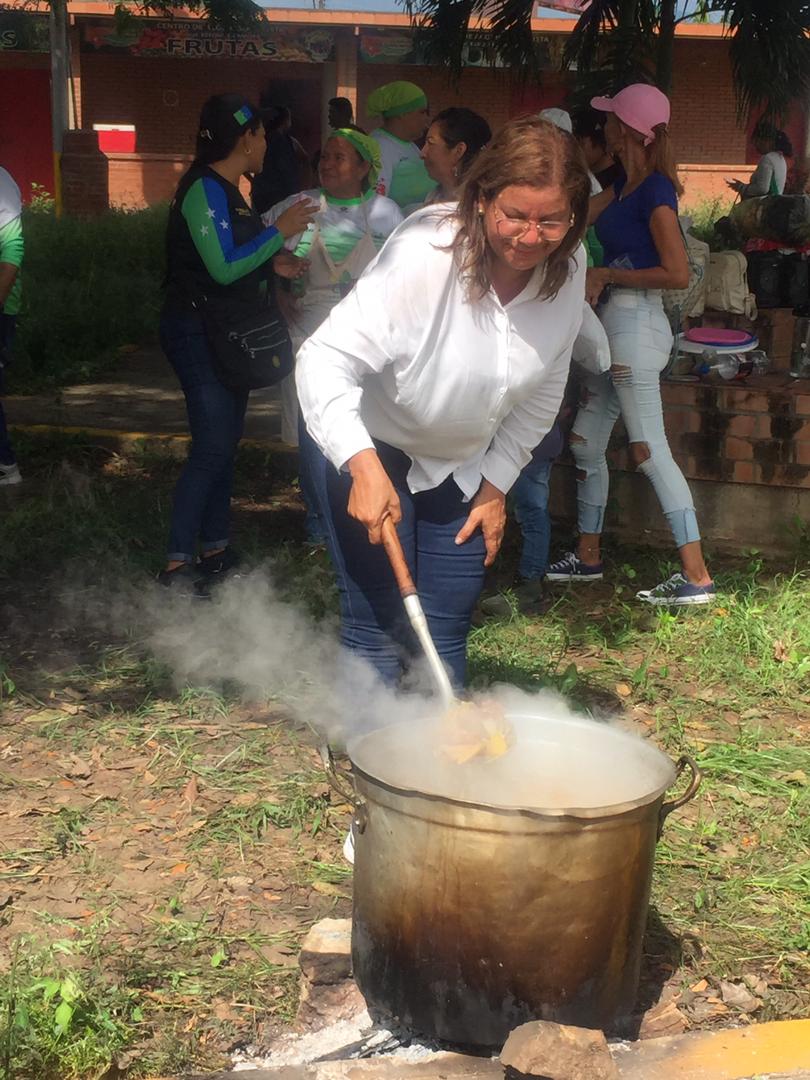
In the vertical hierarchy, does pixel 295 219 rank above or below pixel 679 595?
above

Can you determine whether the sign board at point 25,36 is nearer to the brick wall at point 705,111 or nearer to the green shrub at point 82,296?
the green shrub at point 82,296

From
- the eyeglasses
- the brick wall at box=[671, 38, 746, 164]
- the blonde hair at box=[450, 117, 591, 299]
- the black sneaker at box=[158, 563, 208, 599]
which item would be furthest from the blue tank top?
the brick wall at box=[671, 38, 746, 164]

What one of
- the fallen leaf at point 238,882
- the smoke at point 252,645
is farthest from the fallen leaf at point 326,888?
the smoke at point 252,645

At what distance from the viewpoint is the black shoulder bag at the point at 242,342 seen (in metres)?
5.10

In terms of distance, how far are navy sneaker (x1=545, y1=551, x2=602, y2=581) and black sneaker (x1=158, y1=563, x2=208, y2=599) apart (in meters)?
1.55

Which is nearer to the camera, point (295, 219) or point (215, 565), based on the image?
point (295, 219)

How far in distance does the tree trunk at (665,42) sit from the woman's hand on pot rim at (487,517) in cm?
710

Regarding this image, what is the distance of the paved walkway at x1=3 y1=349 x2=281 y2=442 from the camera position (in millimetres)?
8336

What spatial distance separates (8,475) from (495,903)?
5146mm

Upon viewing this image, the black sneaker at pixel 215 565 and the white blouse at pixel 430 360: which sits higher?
the white blouse at pixel 430 360

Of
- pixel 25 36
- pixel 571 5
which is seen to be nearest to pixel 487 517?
pixel 571 5

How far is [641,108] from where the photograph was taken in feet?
16.4

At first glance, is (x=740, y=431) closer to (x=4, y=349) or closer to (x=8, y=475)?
(x=4, y=349)

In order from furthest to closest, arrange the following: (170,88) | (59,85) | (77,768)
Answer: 1. (170,88)
2. (59,85)
3. (77,768)
